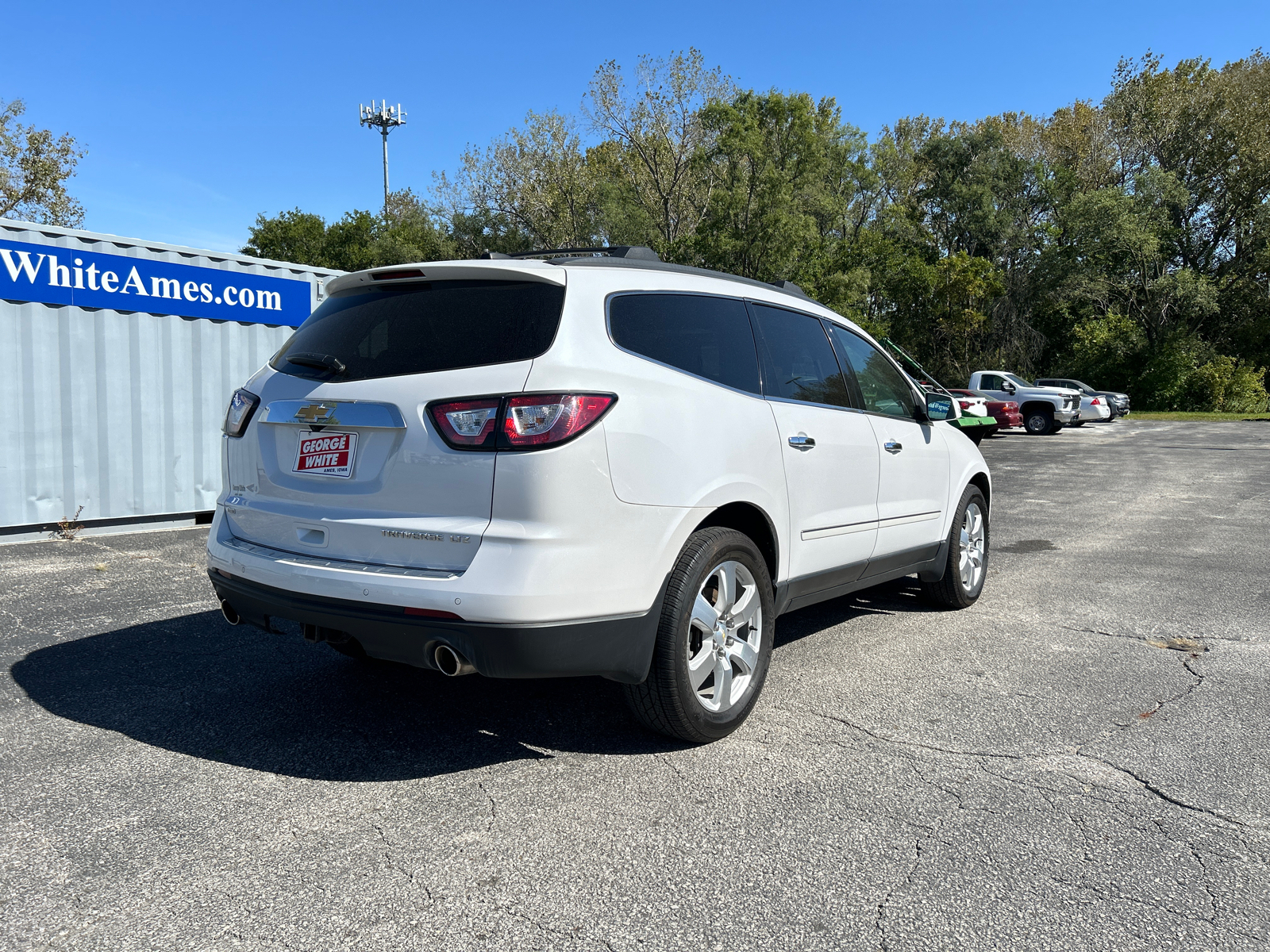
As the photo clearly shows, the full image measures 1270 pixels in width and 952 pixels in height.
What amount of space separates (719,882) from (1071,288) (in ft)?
164

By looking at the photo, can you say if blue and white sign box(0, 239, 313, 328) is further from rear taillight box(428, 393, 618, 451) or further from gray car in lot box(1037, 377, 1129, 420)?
gray car in lot box(1037, 377, 1129, 420)

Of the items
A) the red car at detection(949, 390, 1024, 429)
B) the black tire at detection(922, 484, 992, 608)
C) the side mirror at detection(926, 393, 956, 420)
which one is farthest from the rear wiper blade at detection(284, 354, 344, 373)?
the red car at detection(949, 390, 1024, 429)

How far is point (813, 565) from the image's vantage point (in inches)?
169

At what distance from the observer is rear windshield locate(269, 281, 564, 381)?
319 cm

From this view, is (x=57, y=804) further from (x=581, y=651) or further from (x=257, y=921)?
(x=581, y=651)

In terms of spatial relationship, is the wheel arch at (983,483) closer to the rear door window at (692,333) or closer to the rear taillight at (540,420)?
the rear door window at (692,333)

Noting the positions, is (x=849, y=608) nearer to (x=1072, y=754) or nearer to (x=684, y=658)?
(x=1072, y=754)

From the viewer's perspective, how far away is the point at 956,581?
579 centimetres

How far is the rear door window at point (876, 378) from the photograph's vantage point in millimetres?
4949

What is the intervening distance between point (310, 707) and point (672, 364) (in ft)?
7.06

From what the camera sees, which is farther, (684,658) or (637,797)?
(684,658)

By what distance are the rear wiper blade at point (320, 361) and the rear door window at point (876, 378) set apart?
8.42ft

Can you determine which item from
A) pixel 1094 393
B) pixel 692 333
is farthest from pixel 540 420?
pixel 1094 393

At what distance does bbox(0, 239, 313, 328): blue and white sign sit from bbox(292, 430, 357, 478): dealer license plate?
21.9 feet
